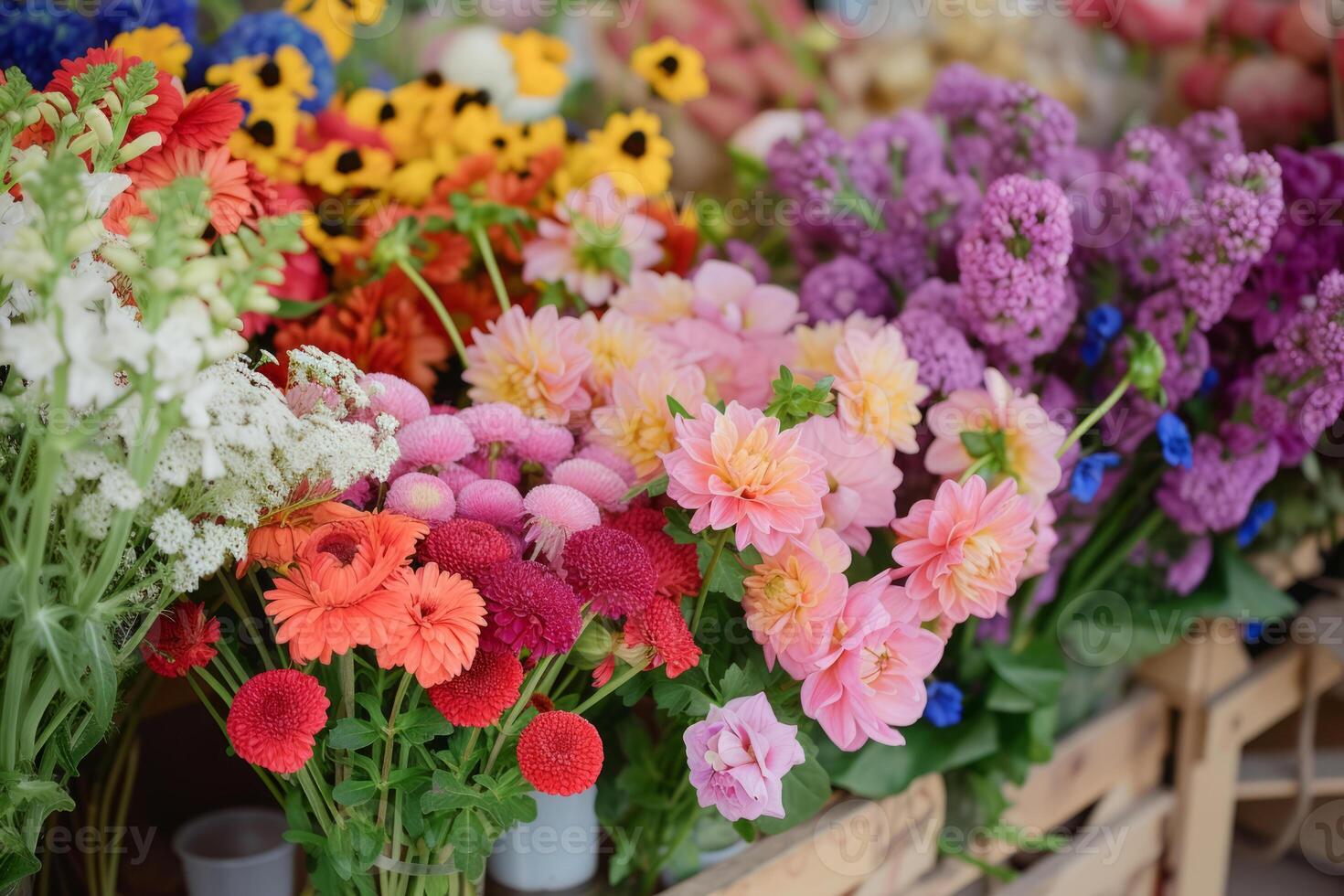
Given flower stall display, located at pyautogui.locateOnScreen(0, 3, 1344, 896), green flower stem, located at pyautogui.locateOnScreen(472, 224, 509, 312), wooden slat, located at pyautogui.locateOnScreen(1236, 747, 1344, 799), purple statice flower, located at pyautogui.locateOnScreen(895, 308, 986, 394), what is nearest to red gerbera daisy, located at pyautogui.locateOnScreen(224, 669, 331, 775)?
flower stall display, located at pyautogui.locateOnScreen(0, 3, 1344, 896)

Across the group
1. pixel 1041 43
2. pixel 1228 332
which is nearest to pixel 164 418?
pixel 1228 332

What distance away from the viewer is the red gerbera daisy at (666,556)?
0.52 m

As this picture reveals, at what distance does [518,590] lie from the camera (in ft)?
1.47

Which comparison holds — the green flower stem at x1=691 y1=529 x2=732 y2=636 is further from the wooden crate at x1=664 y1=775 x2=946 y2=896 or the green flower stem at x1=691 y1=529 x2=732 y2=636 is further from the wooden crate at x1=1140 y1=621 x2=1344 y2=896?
the wooden crate at x1=1140 y1=621 x2=1344 y2=896

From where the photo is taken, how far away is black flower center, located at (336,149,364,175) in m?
0.76

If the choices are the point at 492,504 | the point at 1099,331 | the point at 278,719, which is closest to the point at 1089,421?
the point at 1099,331

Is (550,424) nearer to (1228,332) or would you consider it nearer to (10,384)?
(10,384)

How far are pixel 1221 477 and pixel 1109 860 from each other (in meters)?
0.40

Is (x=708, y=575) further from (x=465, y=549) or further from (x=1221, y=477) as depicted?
(x=1221, y=477)

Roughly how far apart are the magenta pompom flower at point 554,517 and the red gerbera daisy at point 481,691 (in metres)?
0.06

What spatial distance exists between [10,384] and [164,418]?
97 mm

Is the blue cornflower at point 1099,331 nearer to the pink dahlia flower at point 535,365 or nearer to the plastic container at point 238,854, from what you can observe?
the pink dahlia flower at point 535,365

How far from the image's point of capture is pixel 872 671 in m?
0.51

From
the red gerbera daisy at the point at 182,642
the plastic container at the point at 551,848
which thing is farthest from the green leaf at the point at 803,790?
the red gerbera daisy at the point at 182,642
